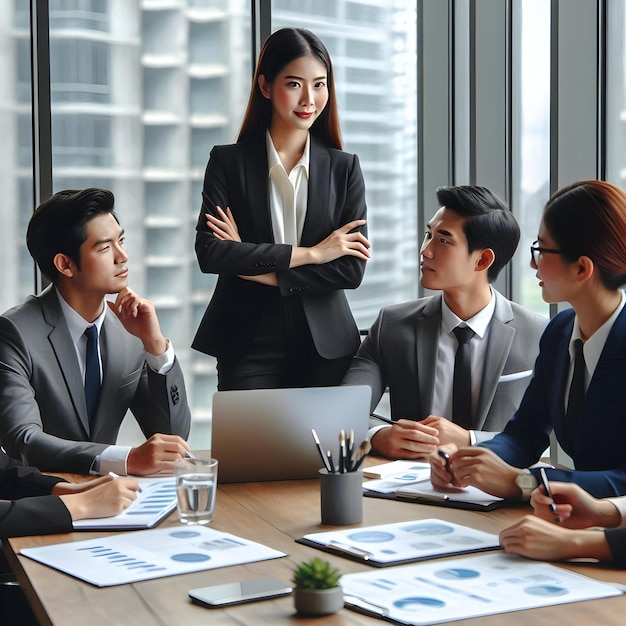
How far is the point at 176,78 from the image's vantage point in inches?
176

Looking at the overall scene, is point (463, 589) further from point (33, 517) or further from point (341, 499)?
point (33, 517)

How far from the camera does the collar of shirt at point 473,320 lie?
263 centimetres

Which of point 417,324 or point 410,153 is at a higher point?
point 410,153

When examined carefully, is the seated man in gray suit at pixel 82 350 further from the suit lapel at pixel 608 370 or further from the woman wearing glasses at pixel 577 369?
the suit lapel at pixel 608 370

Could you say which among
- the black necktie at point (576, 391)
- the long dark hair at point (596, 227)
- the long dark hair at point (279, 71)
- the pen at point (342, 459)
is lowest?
the pen at point (342, 459)

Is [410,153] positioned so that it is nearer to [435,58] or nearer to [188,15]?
[435,58]

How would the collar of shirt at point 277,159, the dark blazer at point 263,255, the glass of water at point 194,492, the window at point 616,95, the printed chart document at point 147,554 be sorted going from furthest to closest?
the window at point 616,95 < the collar of shirt at point 277,159 < the dark blazer at point 263,255 < the glass of water at point 194,492 < the printed chart document at point 147,554

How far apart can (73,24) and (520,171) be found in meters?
2.22

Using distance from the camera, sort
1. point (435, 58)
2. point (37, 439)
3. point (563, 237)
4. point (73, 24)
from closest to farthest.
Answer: point (563, 237)
point (37, 439)
point (73, 24)
point (435, 58)

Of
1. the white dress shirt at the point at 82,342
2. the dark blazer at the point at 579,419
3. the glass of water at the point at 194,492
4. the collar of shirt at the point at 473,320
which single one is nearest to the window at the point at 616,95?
the collar of shirt at the point at 473,320

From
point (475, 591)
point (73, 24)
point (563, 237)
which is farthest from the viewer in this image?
point (73, 24)

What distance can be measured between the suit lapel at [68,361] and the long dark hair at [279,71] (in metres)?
1.03

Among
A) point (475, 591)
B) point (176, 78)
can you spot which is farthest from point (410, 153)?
point (475, 591)

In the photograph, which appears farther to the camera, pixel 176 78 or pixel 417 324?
pixel 176 78
